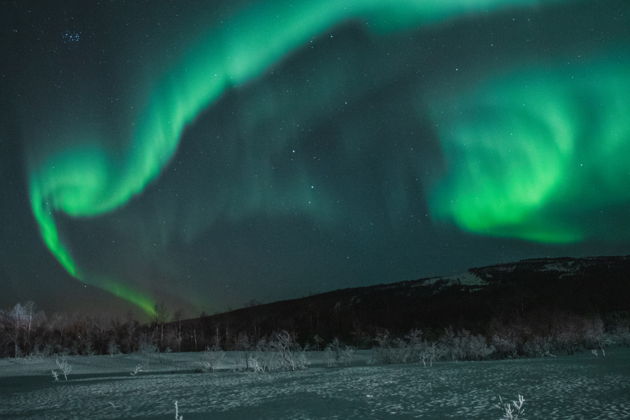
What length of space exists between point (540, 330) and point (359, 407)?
19.9 metres

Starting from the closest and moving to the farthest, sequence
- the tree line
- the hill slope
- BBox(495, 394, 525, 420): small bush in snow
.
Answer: BBox(495, 394, 525, 420): small bush in snow → the tree line → the hill slope

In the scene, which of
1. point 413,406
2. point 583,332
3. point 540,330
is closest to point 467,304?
point 540,330

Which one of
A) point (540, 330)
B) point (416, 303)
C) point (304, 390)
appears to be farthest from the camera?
point (416, 303)

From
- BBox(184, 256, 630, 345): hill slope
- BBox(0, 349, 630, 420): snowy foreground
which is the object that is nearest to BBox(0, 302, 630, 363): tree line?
BBox(184, 256, 630, 345): hill slope

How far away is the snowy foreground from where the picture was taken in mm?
6281

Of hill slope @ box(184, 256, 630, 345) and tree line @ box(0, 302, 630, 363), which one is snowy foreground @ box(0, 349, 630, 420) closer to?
tree line @ box(0, 302, 630, 363)

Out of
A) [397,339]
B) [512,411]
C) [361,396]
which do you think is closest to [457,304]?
[397,339]

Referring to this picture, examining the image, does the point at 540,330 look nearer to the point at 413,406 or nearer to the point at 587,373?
the point at 587,373

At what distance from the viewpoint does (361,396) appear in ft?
25.5

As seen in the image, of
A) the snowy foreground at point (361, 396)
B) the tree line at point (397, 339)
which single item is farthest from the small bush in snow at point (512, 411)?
the tree line at point (397, 339)

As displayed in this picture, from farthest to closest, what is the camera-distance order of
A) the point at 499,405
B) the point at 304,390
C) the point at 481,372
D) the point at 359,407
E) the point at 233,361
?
the point at 233,361
the point at 481,372
the point at 304,390
the point at 359,407
the point at 499,405

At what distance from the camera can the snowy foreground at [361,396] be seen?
6.28 meters

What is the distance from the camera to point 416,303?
60.9 m

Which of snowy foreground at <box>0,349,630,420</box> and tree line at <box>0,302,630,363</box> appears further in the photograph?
tree line at <box>0,302,630,363</box>
